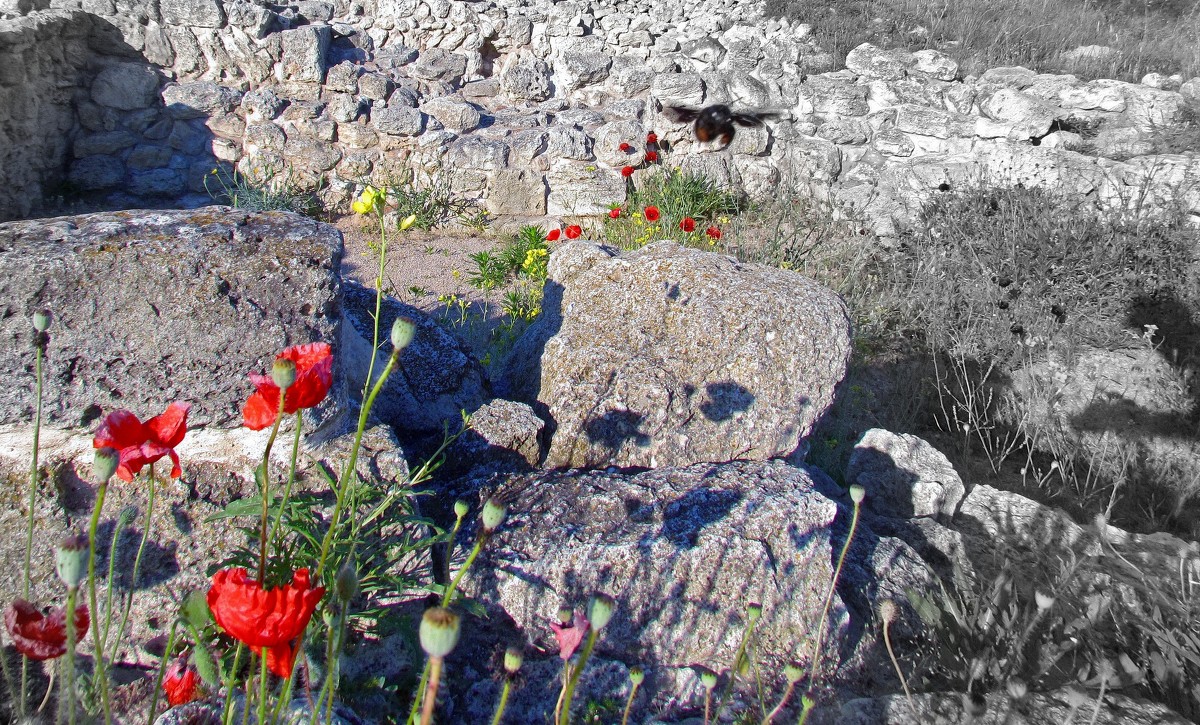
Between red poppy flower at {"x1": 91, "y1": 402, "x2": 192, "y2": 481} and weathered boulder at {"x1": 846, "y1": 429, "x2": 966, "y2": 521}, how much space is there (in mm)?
2342

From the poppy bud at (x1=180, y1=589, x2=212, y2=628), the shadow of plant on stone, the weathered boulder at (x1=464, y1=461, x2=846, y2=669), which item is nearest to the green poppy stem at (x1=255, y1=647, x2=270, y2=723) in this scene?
the poppy bud at (x1=180, y1=589, x2=212, y2=628)

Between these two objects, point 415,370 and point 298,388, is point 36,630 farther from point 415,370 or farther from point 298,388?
point 415,370

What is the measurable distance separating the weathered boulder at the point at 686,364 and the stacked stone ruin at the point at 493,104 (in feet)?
12.5

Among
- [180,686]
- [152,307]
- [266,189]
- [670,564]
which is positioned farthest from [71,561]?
[266,189]

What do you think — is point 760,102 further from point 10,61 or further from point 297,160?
point 10,61

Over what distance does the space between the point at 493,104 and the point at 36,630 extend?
6688 millimetres

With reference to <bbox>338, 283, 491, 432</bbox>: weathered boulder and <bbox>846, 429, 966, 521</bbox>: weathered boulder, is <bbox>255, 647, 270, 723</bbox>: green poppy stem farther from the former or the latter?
<bbox>846, 429, 966, 521</bbox>: weathered boulder

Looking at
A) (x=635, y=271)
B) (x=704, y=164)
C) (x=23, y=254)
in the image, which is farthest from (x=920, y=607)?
(x=704, y=164)

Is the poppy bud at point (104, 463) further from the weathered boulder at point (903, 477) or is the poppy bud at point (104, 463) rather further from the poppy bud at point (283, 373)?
the weathered boulder at point (903, 477)

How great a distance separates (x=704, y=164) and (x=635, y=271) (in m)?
4.31

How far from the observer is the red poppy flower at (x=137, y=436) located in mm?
1144

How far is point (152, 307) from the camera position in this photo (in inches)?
66.6

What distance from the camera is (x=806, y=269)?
16.0ft

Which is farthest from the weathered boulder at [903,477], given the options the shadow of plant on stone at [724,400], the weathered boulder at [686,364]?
the shadow of plant on stone at [724,400]
